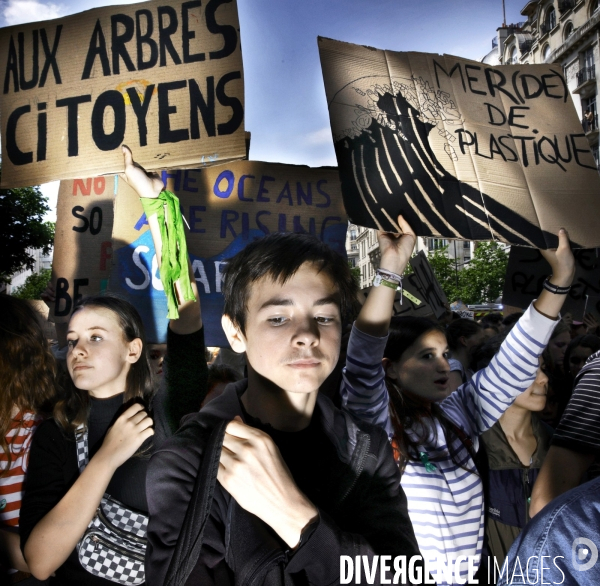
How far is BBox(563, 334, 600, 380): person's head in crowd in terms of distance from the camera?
12.9ft

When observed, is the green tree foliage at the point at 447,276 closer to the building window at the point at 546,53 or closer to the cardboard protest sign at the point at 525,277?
the building window at the point at 546,53

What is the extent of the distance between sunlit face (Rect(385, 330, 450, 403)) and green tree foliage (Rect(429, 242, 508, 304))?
3611 centimetres

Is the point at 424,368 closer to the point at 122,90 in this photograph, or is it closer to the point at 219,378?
the point at 219,378

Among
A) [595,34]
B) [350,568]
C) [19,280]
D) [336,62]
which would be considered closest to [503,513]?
[350,568]

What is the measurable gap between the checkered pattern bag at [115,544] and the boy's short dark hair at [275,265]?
725 millimetres

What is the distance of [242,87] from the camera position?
2.30 meters

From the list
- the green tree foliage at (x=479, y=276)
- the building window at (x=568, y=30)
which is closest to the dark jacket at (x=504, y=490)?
the green tree foliage at (x=479, y=276)

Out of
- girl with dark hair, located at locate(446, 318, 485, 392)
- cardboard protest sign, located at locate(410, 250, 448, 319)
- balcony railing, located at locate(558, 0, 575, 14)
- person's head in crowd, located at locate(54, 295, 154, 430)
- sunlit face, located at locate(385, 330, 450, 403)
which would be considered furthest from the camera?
balcony railing, located at locate(558, 0, 575, 14)

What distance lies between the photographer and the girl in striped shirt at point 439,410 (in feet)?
5.83

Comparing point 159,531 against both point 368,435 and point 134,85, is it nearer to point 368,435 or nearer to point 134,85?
point 368,435

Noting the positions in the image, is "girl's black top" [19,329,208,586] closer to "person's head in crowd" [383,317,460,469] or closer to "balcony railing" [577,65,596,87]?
"person's head in crowd" [383,317,460,469]

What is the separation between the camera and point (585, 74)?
35531mm

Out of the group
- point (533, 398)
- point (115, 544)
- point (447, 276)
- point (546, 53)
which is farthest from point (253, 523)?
point (546, 53)

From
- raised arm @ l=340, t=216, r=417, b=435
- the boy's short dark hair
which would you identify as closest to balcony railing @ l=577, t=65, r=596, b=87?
raised arm @ l=340, t=216, r=417, b=435
